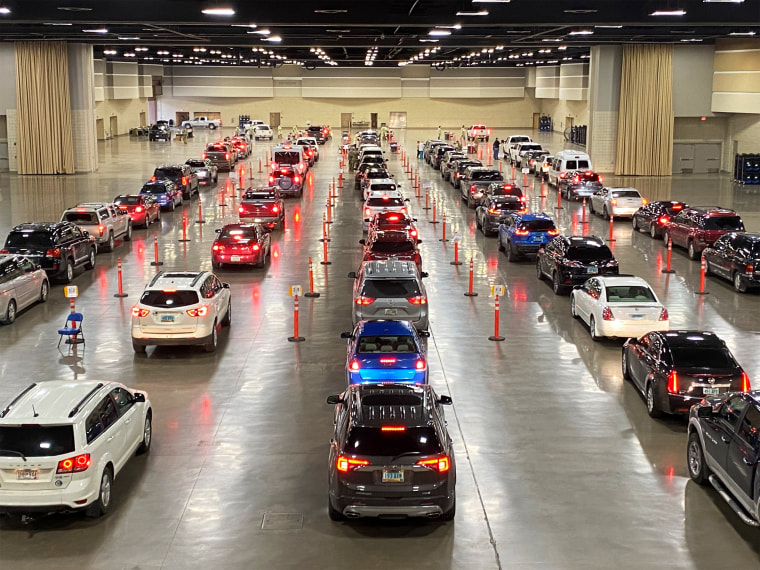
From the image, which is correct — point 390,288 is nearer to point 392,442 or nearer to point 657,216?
point 392,442

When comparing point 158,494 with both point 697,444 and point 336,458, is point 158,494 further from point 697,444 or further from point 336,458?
point 697,444

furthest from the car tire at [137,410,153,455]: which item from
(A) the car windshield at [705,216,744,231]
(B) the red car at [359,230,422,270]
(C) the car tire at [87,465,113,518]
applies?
(A) the car windshield at [705,216,744,231]

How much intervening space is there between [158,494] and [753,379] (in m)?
10.8

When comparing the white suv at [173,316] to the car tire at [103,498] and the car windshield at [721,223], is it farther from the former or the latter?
the car windshield at [721,223]

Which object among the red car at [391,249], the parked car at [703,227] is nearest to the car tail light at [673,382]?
the red car at [391,249]

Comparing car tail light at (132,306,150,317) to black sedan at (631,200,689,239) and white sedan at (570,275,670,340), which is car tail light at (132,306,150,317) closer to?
white sedan at (570,275,670,340)

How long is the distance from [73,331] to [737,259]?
16679 mm

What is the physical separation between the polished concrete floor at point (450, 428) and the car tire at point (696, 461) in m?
0.14

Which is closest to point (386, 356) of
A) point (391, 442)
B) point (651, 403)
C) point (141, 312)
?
point (651, 403)

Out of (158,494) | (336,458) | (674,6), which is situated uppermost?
(674,6)

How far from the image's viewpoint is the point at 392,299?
62.2 ft

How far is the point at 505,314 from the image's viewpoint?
2278 cm

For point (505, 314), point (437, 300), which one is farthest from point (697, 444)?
point (437, 300)

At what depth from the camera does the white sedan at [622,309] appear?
64.3ft
